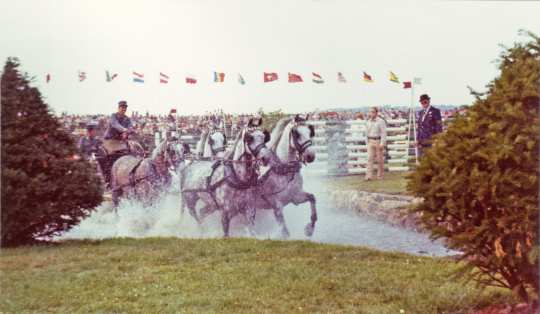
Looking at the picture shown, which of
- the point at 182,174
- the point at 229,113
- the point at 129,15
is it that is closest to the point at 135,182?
the point at 182,174

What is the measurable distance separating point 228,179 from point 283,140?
0.86m

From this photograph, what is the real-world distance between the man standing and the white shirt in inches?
16.1

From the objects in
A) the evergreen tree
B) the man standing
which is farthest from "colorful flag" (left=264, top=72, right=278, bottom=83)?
the evergreen tree

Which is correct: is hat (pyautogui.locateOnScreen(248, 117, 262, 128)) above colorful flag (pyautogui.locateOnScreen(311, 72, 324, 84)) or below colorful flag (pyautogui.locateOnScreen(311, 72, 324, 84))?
below

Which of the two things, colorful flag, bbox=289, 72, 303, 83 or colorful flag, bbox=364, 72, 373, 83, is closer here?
colorful flag, bbox=364, 72, 373, 83

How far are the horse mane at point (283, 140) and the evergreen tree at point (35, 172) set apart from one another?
2276 millimetres

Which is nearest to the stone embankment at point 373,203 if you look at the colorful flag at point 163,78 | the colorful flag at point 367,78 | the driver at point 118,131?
the colorful flag at point 367,78

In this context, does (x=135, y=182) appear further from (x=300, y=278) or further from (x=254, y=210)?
(x=300, y=278)

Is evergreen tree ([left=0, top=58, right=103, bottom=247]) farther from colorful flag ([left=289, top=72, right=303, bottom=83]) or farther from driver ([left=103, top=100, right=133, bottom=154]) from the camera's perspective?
colorful flag ([left=289, top=72, right=303, bottom=83])

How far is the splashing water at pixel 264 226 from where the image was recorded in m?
8.35

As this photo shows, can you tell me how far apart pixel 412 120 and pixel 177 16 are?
2974 mm

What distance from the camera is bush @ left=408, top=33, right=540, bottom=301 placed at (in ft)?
15.8

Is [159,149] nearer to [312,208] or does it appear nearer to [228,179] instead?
[228,179]

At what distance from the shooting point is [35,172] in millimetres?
8758
